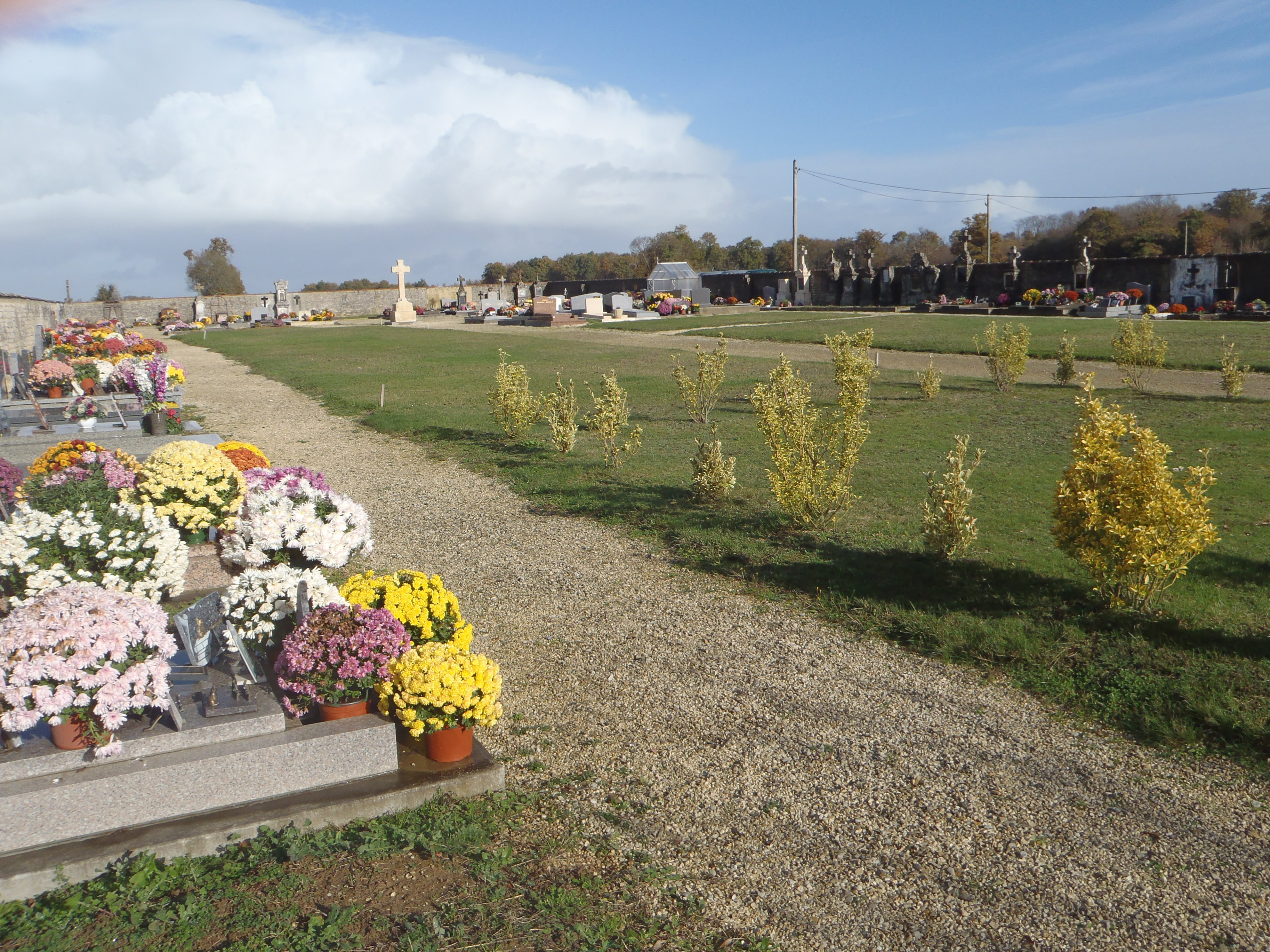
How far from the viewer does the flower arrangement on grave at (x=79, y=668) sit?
11.6ft

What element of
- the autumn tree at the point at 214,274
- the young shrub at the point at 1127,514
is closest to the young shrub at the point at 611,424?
the young shrub at the point at 1127,514

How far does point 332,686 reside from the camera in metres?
4.06

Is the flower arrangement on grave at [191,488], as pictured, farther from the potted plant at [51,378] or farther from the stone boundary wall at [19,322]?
the stone boundary wall at [19,322]

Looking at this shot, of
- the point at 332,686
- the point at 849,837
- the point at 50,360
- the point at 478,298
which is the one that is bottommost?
the point at 849,837

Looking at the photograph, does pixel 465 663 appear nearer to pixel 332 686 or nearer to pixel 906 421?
pixel 332 686

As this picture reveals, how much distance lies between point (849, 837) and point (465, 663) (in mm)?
1785

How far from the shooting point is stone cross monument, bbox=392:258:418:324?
166 feet

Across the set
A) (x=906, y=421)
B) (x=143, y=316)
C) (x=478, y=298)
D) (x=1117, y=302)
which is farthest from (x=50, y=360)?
(x=143, y=316)

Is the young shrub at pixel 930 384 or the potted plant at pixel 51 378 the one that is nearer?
the potted plant at pixel 51 378

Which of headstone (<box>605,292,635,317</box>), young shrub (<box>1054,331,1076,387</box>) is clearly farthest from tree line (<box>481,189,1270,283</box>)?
young shrub (<box>1054,331,1076,387</box>)

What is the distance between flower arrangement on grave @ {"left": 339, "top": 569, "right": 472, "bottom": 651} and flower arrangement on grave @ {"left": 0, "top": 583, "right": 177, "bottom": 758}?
111 centimetres

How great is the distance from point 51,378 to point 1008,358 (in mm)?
15810

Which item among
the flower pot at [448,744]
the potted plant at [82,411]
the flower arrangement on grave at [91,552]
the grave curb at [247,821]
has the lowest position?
the grave curb at [247,821]

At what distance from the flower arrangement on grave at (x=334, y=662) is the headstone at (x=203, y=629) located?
47cm
